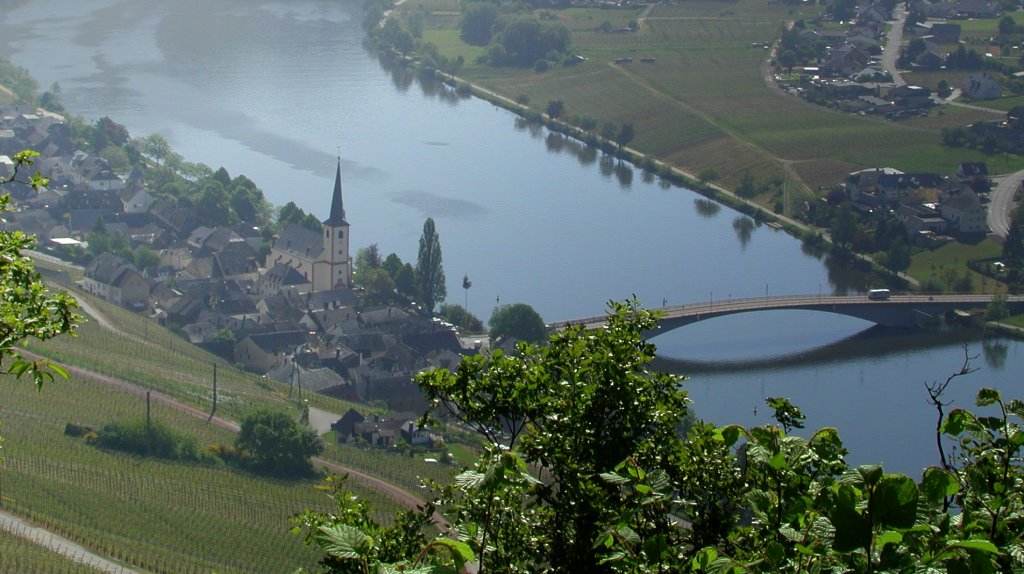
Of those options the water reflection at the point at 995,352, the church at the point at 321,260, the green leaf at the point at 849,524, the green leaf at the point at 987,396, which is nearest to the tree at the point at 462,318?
the church at the point at 321,260

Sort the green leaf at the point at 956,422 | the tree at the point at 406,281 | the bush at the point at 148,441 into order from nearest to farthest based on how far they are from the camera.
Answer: the green leaf at the point at 956,422 → the bush at the point at 148,441 → the tree at the point at 406,281

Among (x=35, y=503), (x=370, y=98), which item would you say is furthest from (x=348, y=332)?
(x=370, y=98)

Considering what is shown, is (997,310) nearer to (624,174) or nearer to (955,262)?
(955,262)

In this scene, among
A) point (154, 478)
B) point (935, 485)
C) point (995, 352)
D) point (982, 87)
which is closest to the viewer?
point (935, 485)

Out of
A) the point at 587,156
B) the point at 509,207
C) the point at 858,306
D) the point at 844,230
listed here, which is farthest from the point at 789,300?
the point at 587,156

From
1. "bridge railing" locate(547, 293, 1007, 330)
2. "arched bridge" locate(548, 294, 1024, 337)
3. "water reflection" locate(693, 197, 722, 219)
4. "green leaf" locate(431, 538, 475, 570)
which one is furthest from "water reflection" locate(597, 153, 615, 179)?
"green leaf" locate(431, 538, 475, 570)

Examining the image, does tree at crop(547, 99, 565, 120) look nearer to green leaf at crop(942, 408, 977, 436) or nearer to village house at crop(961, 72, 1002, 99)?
village house at crop(961, 72, 1002, 99)

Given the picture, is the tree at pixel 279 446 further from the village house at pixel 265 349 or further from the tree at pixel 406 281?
the tree at pixel 406 281
